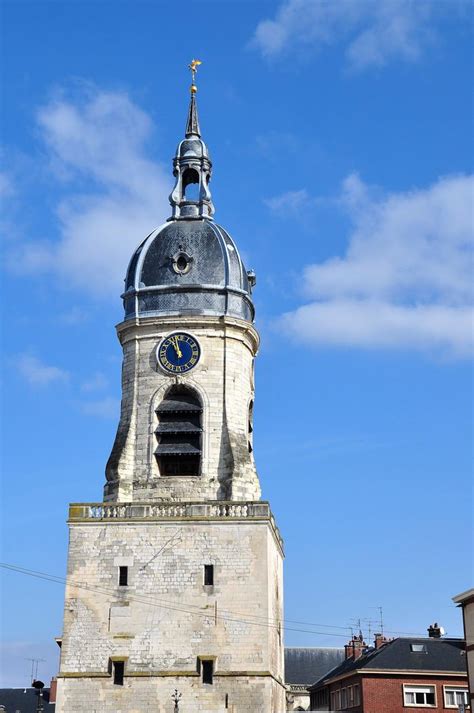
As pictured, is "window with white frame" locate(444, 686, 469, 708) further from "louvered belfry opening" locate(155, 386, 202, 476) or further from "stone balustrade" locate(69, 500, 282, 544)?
"louvered belfry opening" locate(155, 386, 202, 476)

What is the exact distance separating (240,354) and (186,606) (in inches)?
395

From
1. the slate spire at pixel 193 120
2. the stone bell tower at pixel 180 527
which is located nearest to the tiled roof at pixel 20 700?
the stone bell tower at pixel 180 527

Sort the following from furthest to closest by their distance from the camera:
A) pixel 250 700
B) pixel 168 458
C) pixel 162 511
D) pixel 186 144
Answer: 1. pixel 186 144
2. pixel 168 458
3. pixel 162 511
4. pixel 250 700

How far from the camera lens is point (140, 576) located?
3519 centimetres

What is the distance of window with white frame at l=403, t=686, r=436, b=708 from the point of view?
47.7 metres

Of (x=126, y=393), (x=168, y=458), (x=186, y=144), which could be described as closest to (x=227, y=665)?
(x=168, y=458)

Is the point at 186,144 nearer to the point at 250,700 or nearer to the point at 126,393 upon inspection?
the point at 126,393

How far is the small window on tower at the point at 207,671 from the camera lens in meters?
33.8

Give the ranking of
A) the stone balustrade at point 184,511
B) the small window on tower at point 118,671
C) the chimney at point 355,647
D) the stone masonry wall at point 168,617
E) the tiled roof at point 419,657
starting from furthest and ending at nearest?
the chimney at point 355,647, the tiled roof at point 419,657, the stone balustrade at point 184,511, the small window on tower at point 118,671, the stone masonry wall at point 168,617

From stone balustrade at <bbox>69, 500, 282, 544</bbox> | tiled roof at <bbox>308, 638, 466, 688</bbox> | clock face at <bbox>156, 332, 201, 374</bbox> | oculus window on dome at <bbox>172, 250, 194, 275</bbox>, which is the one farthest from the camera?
tiled roof at <bbox>308, 638, 466, 688</bbox>

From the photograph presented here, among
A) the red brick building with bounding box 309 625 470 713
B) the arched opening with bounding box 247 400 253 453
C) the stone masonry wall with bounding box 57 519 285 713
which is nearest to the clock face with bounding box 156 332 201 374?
the arched opening with bounding box 247 400 253 453

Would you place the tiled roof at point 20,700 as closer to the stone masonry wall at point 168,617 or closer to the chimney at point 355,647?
the chimney at point 355,647

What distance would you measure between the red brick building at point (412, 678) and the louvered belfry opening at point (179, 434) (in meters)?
16.5

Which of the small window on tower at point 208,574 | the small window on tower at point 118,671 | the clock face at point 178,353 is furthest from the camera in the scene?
the clock face at point 178,353
